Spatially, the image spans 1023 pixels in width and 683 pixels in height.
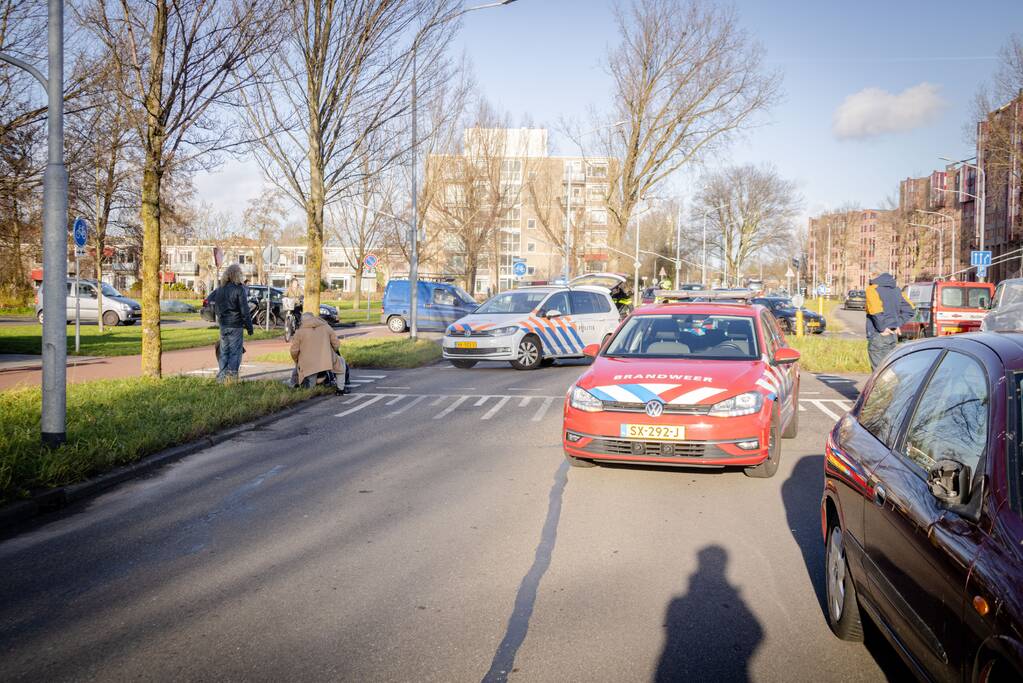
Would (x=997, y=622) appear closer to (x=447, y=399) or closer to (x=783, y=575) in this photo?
(x=783, y=575)

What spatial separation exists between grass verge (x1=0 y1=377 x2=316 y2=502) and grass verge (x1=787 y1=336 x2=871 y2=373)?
10.6m

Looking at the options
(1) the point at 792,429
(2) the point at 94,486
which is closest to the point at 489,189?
(1) the point at 792,429

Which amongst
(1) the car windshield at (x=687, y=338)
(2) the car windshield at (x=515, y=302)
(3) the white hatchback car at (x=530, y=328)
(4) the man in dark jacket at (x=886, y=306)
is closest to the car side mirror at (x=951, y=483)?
(1) the car windshield at (x=687, y=338)

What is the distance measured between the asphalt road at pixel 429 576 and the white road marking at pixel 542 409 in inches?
111

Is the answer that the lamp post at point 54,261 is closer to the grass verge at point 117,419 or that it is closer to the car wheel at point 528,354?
the grass verge at point 117,419

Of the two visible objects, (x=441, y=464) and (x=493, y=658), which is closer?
(x=493, y=658)

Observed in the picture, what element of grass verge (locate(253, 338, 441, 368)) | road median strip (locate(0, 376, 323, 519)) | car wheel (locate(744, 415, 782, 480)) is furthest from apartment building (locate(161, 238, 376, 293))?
car wheel (locate(744, 415, 782, 480))

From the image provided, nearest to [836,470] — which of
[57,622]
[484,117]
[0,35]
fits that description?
[57,622]

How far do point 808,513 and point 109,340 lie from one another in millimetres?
21656

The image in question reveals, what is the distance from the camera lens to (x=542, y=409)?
12781 mm

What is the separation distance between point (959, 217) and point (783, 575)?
78.9 meters

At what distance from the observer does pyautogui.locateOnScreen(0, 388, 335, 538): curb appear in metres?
6.43

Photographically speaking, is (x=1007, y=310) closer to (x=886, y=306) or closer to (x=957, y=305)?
(x=886, y=306)

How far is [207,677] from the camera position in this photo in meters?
3.72
